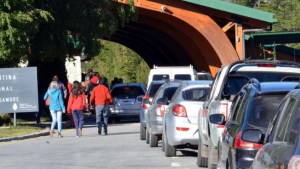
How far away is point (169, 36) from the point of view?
52.4 metres

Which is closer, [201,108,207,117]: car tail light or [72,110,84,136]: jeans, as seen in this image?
[201,108,207,117]: car tail light

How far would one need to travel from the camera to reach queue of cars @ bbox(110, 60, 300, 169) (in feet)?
25.7

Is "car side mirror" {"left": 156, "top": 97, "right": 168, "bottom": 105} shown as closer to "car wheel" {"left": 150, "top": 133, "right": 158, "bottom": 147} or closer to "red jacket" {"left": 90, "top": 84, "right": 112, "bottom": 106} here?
"car wheel" {"left": 150, "top": 133, "right": 158, "bottom": 147}

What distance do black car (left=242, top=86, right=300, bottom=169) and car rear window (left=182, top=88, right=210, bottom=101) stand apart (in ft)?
31.7

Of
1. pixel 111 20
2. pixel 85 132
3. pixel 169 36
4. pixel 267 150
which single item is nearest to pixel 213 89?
pixel 267 150

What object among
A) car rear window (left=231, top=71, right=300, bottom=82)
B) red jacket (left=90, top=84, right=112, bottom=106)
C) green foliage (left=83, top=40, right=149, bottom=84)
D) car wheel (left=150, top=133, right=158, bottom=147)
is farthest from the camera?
green foliage (left=83, top=40, right=149, bottom=84)

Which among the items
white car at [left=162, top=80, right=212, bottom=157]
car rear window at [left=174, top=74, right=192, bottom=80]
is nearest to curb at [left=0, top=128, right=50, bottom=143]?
car rear window at [left=174, top=74, right=192, bottom=80]

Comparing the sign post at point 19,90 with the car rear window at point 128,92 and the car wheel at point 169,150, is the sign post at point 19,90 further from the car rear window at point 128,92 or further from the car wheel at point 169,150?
the car wheel at point 169,150

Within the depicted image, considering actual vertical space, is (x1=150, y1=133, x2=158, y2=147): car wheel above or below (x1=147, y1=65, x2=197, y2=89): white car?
below

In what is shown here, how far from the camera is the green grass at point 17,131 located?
29.7 meters

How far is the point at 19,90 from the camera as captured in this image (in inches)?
1339

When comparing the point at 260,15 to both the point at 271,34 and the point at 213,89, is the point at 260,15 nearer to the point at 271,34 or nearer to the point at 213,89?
the point at 271,34

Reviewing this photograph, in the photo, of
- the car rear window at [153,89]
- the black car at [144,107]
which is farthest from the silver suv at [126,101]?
the black car at [144,107]

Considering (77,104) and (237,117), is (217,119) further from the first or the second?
(77,104)
